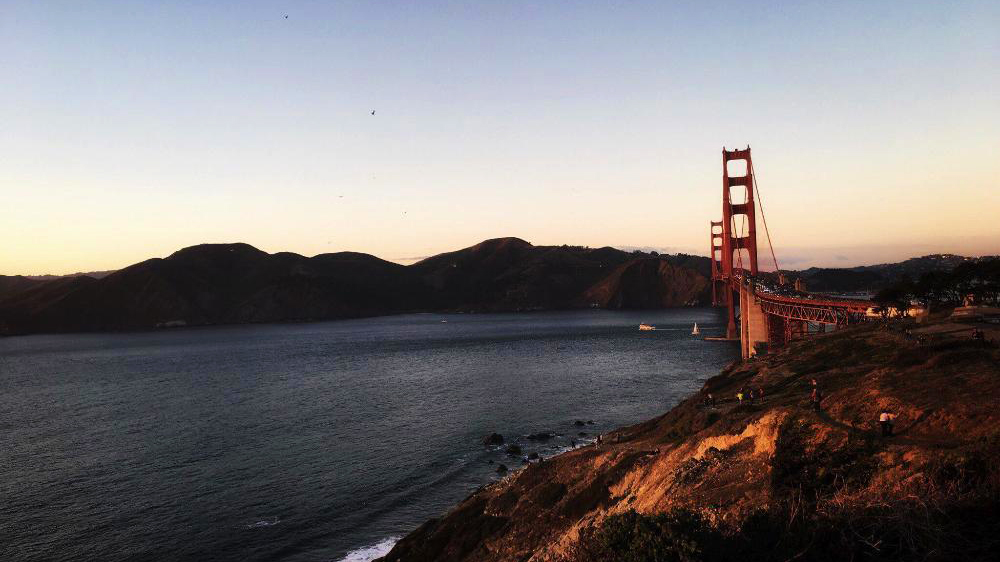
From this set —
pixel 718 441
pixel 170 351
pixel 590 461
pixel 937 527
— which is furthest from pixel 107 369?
pixel 937 527

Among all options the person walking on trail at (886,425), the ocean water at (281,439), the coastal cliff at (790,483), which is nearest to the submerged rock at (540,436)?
the ocean water at (281,439)

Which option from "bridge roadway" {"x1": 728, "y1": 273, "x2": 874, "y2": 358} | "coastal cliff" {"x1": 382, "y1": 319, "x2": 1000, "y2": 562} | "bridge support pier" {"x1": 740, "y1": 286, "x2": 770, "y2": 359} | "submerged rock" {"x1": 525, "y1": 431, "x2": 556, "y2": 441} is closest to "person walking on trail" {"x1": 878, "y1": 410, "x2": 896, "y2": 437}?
"coastal cliff" {"x1": 382, "y1": 319, "x2": 1000, "y2": 562}

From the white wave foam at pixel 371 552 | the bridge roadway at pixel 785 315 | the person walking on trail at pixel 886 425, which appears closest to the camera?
the person walking on trail at pixel 886 425

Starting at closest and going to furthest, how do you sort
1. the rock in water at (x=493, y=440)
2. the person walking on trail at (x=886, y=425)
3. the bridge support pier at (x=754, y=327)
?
the person walking on trail at (x=886, y=425) → the rock in water at (x=493, y=440) → the bridge support pier at (x=754, y=327)

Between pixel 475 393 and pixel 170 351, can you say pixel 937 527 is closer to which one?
pixel 475 393

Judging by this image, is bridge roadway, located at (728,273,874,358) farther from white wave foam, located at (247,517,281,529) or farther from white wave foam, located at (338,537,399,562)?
white wave foam, located at (247,517,281,529)

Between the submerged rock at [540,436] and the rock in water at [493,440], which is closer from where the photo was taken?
the rock in water at [493,440]

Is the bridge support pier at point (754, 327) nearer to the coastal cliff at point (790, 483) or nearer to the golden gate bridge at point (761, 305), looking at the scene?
the golden gate bridge at point (761, 305)
